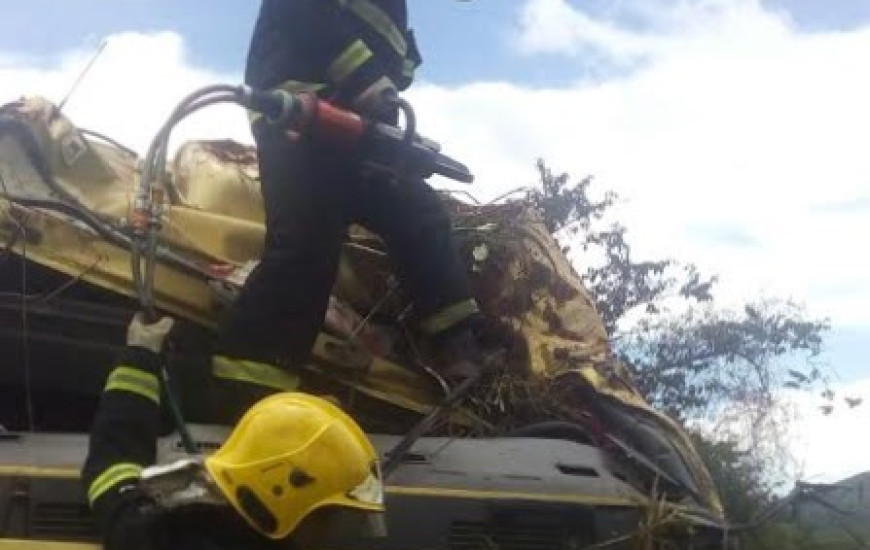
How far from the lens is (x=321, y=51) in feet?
14.3

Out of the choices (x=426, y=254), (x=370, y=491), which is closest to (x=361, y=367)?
(x=426, y=254)

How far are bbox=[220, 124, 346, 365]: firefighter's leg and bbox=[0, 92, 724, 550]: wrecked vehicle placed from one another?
17 centimetres

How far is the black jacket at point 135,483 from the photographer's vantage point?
3.27 m

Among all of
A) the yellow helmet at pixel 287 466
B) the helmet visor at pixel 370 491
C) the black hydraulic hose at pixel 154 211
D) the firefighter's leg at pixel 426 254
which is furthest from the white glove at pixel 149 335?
the firefighter's leg at pixel 426 254

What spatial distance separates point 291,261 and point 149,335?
0.56 m

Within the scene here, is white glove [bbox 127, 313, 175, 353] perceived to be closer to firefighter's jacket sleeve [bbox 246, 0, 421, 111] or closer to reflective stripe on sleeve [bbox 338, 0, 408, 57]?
firefighter's jacket sleeve [bbox 246, 0, 421, 111]

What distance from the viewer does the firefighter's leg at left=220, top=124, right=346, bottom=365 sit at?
4098mm

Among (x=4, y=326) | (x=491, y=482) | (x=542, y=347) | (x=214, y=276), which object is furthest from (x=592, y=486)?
(x=4, y=326)

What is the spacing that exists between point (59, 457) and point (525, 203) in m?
1.93

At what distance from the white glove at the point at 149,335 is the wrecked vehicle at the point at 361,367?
1.15 feet

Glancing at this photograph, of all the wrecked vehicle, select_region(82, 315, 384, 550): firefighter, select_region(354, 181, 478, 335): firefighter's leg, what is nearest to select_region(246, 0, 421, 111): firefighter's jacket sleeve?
select_region(354, 181, 478, 335): firefighter's leg

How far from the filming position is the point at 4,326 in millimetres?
4316

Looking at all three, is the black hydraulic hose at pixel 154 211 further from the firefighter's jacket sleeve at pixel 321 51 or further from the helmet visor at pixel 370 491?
the helmet visor at pixel 370 491

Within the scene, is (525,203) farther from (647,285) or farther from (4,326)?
(647,285)
